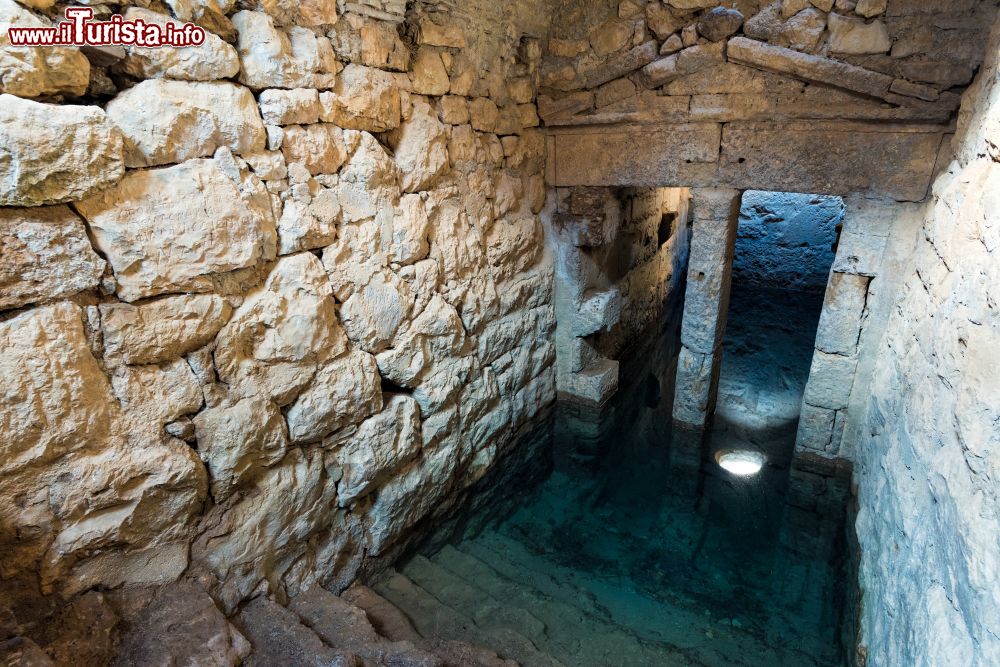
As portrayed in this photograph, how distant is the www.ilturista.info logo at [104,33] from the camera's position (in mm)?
1396

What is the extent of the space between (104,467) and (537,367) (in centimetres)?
279

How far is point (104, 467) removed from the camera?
165cm

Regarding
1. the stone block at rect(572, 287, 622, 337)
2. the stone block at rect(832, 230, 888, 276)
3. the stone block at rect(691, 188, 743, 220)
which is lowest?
the stone block at rect(572, 287, 622, 337)

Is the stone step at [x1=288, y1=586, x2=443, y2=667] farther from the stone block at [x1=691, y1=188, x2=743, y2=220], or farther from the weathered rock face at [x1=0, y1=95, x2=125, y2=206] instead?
the stone block at [x1=691, y1=188, x2=743, y2=220]

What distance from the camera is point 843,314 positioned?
10.6 ft

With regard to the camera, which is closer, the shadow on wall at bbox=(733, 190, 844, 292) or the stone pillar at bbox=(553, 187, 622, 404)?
the stone pillar at bbox=(553, 187, 622, 404)

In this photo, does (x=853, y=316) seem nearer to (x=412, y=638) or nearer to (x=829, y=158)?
(x=829, y=158)

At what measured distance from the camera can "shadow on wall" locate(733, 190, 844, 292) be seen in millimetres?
7180

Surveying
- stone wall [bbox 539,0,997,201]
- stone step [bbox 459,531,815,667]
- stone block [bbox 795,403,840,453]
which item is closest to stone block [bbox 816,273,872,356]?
stone block [bbox 795,403,840,453]

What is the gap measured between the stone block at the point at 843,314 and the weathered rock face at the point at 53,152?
11.4 feet

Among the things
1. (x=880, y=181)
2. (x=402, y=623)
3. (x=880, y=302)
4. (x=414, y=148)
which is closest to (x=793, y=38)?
(x=880, y=181)

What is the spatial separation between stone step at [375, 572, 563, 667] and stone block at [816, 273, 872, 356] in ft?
8.03

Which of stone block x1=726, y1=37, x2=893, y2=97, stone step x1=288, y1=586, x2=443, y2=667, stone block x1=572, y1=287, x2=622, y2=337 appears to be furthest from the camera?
stone block x1=572, y1=287, x2=622, y2=337

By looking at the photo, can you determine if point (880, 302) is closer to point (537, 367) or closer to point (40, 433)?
point (537, 367)
